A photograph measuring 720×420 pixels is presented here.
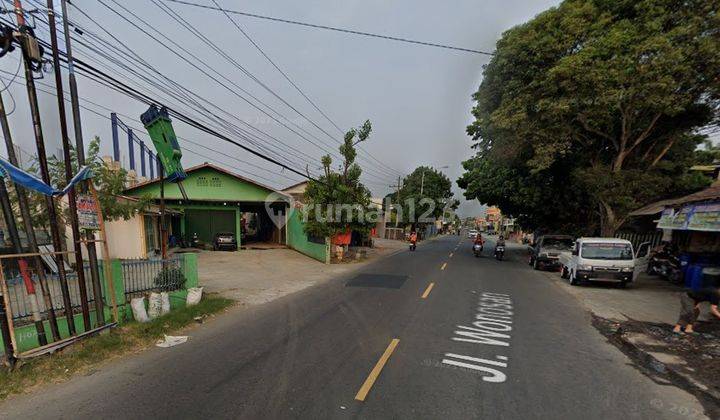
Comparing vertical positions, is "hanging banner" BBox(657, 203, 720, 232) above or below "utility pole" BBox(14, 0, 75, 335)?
below

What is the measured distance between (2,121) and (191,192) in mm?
19279

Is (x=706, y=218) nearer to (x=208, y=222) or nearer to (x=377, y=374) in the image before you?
(x=377, y=374)

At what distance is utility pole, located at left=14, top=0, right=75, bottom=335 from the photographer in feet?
18.5

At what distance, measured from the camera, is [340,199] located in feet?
62.2

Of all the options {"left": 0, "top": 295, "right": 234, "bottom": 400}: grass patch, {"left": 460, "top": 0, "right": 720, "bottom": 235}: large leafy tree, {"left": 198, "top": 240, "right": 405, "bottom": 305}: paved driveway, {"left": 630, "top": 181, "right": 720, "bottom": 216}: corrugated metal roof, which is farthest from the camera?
{"left": 460, "top": 0, "right": 720, "bottom": 235}: large leafy tree

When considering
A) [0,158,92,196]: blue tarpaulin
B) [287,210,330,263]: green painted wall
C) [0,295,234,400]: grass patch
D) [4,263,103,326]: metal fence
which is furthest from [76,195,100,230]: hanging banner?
[287,210,330,263]: green painted wall

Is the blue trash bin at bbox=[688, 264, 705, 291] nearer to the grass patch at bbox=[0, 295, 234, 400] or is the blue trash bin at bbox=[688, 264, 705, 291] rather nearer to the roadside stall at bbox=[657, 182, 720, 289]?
the roadside stall at bbox=[657, 182, 720, 289]

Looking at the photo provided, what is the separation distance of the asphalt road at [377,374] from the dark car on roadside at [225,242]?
16999 mm

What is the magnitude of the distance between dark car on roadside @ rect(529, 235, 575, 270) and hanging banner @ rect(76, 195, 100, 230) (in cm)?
1778

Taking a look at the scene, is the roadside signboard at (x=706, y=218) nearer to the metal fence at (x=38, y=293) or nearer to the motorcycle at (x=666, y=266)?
the motorcycle at (x=666, y=266)

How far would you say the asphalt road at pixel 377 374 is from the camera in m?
4.00

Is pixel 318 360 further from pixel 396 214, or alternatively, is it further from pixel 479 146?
pixel 396 214

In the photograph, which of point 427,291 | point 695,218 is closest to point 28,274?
point 427,291

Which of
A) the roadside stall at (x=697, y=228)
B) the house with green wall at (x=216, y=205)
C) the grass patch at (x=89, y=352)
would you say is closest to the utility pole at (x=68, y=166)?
the grass patch at (x=89, y=352)
